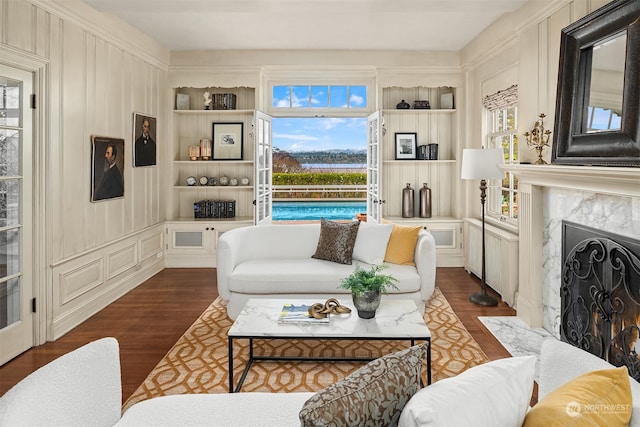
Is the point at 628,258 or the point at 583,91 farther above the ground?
the point at 583,91

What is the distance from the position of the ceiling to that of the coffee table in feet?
8.66

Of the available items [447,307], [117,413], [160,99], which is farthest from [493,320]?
[160,99]

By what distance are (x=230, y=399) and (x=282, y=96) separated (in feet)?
17.0

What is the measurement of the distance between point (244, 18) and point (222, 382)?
357 centimetres

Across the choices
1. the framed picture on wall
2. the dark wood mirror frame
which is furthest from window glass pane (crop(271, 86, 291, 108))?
the dark wood mirror frame

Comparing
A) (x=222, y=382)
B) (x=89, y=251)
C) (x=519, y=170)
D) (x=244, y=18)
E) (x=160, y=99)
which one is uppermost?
(x=244, y=18)

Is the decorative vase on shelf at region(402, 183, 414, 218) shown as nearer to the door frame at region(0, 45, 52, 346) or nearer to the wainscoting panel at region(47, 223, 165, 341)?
the wainscoting panel at region(47, 223, 165, 341)

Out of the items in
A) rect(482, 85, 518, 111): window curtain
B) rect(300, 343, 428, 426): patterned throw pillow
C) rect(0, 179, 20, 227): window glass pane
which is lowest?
rect(300, 343, 428, 426): patterned throw pillow

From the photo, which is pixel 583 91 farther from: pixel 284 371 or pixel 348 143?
pixel 348 143

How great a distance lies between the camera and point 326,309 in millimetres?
2855

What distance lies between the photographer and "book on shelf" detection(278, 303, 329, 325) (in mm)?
2721

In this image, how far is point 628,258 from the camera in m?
2.46

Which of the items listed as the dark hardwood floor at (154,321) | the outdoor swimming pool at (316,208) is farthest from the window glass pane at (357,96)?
the outdoor swimming pool at (316,208)

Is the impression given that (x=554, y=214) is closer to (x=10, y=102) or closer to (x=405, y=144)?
(x=405, y=144)
